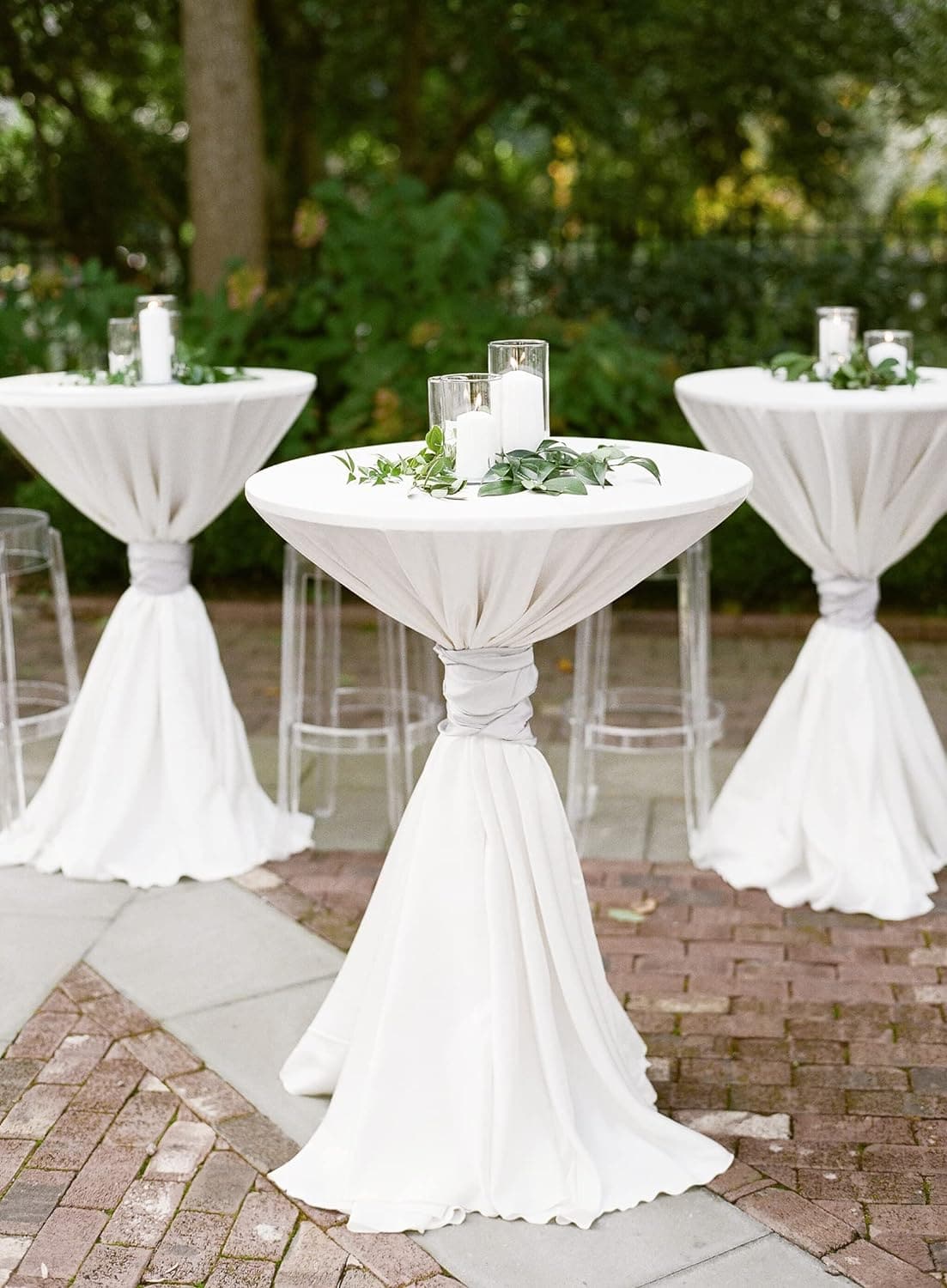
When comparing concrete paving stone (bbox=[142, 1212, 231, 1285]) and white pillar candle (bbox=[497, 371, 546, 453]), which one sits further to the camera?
white pillar candle (bbox=[497, 371, 546, 453])

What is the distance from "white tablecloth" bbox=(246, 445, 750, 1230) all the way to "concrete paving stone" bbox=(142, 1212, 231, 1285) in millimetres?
166

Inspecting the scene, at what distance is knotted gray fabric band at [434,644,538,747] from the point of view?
115 inches

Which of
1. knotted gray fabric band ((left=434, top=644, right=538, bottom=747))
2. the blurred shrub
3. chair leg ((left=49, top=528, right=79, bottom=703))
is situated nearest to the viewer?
knotted gray fabric band ((left=434, top=644, right=538, bottom=747))

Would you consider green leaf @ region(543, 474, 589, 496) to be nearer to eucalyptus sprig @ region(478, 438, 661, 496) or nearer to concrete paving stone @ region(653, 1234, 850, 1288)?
eucalyptus sprig @ region(478, 438, 661, 496)

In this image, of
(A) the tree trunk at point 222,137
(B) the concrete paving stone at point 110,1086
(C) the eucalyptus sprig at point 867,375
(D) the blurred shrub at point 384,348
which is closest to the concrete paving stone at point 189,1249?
(B) the concrete paving stone at point 110,1086

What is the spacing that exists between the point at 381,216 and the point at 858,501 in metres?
4.35

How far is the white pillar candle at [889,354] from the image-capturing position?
430cm

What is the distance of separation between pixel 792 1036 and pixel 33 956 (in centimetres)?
186

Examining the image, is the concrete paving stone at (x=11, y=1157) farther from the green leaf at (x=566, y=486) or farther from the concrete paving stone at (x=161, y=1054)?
the green leaf at (x=566, y=486)

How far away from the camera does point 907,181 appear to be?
15.0m

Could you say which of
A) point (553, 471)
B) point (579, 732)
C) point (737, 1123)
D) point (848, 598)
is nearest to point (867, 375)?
point (848, 598)

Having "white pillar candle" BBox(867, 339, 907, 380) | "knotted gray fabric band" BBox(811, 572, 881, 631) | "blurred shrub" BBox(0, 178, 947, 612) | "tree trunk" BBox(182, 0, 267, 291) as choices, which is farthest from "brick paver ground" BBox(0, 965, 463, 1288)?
"tree trunk" BBox(182, 0, 267, 291)

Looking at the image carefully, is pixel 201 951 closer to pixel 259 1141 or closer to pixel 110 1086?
pixel 110 1086

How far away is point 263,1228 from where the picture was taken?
2.85 metres
